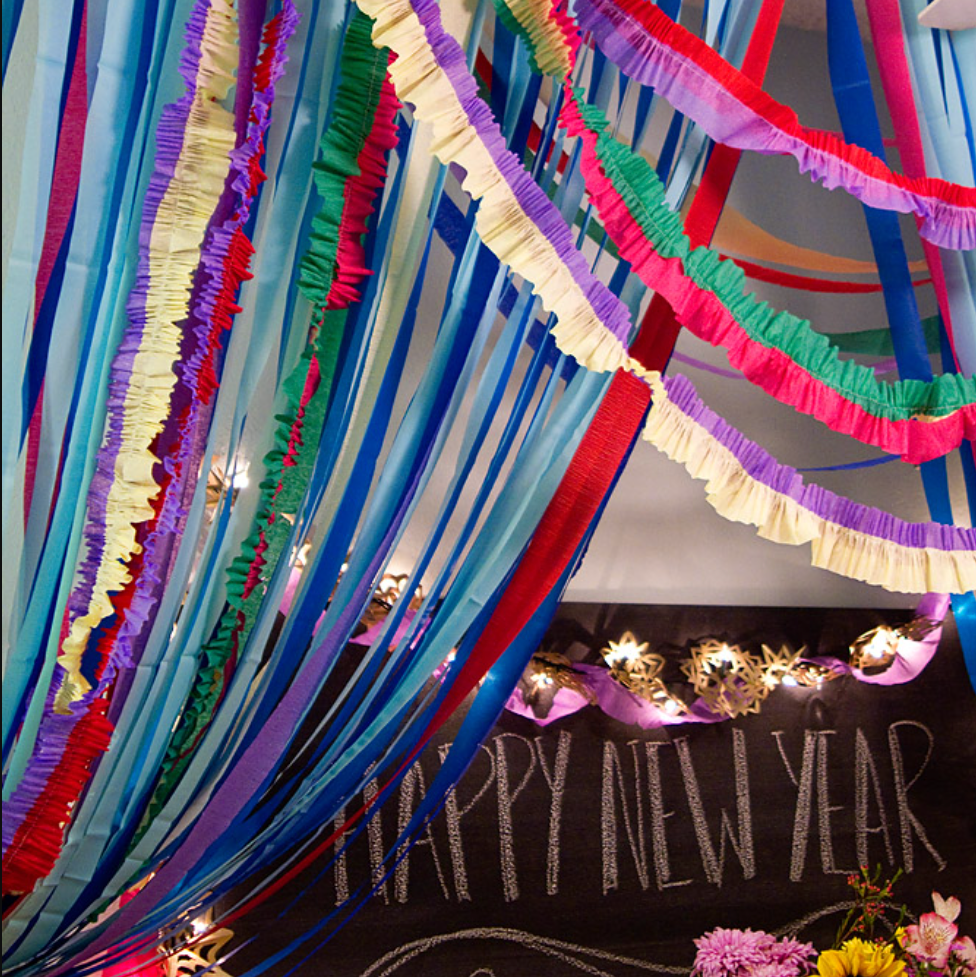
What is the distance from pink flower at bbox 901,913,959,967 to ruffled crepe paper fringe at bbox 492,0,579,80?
1.35m

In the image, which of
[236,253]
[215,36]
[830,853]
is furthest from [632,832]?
[215,36]

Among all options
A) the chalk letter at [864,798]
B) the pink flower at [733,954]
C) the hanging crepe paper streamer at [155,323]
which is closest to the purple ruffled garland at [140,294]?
the hanging crepe paper streamer at [155,323]

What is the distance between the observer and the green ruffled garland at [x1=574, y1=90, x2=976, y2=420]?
0.83 m

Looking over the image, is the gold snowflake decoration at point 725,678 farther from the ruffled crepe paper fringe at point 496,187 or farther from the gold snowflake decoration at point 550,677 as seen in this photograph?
the ruffled crepe paper fringe at point 496,187

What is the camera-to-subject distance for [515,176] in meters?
0.77

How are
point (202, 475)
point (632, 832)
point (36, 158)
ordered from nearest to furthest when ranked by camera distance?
1. point (36, 158)
2. point (202, 475)
3. point (632, 832)

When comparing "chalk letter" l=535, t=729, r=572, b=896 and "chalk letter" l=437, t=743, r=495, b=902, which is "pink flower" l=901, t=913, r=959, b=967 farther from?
"chalk letter" l=437, t=743, r=495, b=902

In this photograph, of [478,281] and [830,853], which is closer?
[478,281]

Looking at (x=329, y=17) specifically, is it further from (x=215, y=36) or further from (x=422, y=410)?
(x=422, y=410)

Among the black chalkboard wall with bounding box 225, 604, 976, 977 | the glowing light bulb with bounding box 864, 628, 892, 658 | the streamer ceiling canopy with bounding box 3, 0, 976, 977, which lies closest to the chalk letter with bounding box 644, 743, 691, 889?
the black chalkboard wall with bounding box 225, 604, 976, 977

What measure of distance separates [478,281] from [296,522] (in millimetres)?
314

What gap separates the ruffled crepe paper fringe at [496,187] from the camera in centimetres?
73

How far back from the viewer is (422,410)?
2.97 ft

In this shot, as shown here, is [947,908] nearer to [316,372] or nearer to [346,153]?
[316,372]
